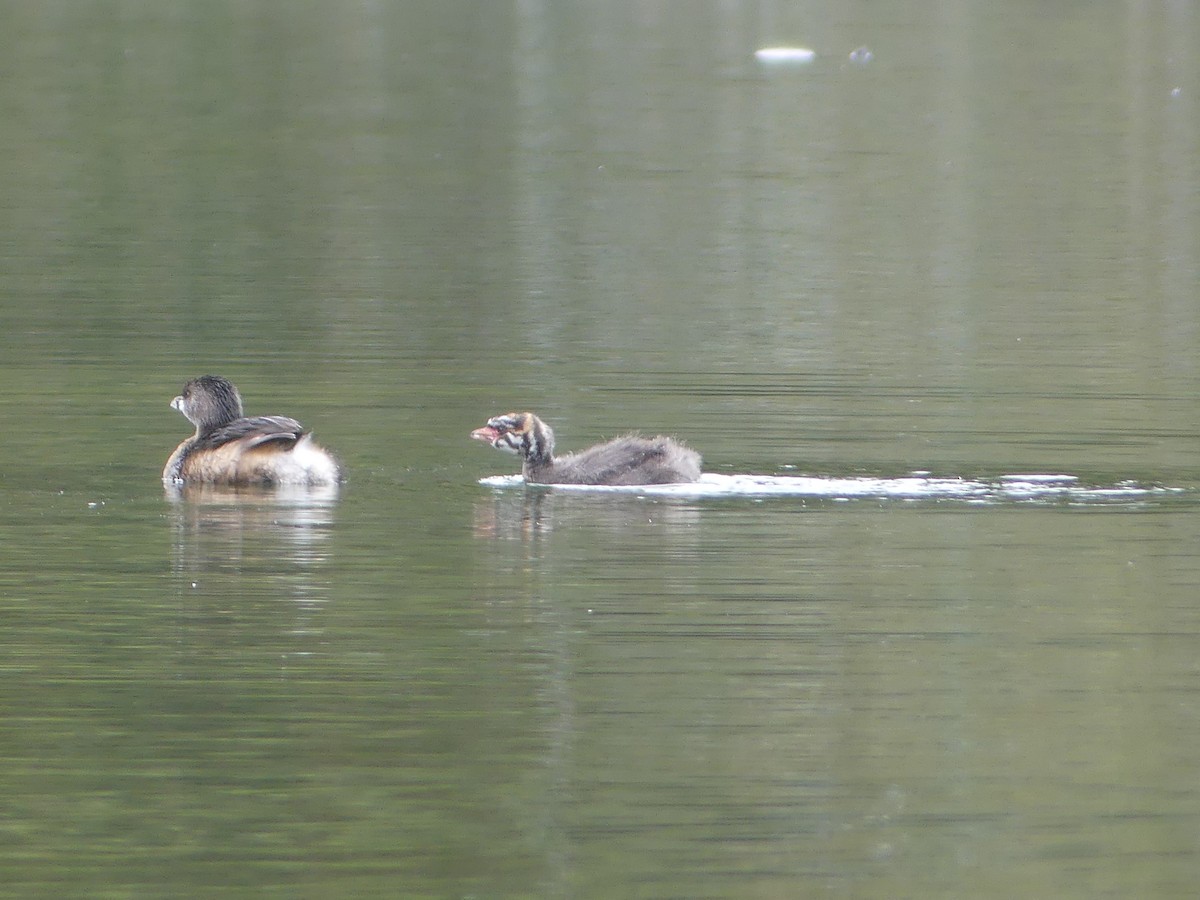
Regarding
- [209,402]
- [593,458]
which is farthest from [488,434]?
[209,402]

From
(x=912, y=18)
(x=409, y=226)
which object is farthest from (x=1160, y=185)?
(x=912, y=18)

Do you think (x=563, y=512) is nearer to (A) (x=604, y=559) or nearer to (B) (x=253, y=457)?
(A) (x=604, y=559)

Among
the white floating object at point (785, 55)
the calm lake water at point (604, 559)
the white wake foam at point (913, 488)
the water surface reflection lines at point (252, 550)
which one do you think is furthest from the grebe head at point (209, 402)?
the white floating object at point (785, 55)

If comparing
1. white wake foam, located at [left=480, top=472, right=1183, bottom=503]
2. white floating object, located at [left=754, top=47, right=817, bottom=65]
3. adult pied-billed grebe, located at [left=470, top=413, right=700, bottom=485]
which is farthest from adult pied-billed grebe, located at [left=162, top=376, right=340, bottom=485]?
white floating object, located at [left=754, top=47, right=817, bottom=65]

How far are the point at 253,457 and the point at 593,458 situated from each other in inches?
69.6

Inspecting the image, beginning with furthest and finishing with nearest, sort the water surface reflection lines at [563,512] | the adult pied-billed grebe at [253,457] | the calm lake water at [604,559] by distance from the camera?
the adult pied-billed grebe at [253,457], the water surface reflection lines at [563,512], the calm lake water at [604,559]

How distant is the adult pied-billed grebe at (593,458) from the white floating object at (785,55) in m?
46.7

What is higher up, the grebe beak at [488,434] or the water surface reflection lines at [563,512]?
the grebe beak at [488,434]

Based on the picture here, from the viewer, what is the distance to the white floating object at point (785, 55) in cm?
6022

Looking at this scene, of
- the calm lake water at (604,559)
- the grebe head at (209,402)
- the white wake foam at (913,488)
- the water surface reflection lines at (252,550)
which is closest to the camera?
the calm lake water at (604,559)

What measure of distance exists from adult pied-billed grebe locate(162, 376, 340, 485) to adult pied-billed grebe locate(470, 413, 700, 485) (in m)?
0.93

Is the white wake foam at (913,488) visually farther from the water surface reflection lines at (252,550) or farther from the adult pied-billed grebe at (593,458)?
the water surface reflection lines at (252,550)

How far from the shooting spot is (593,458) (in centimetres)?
1351

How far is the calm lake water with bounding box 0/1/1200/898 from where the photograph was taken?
7691mm
